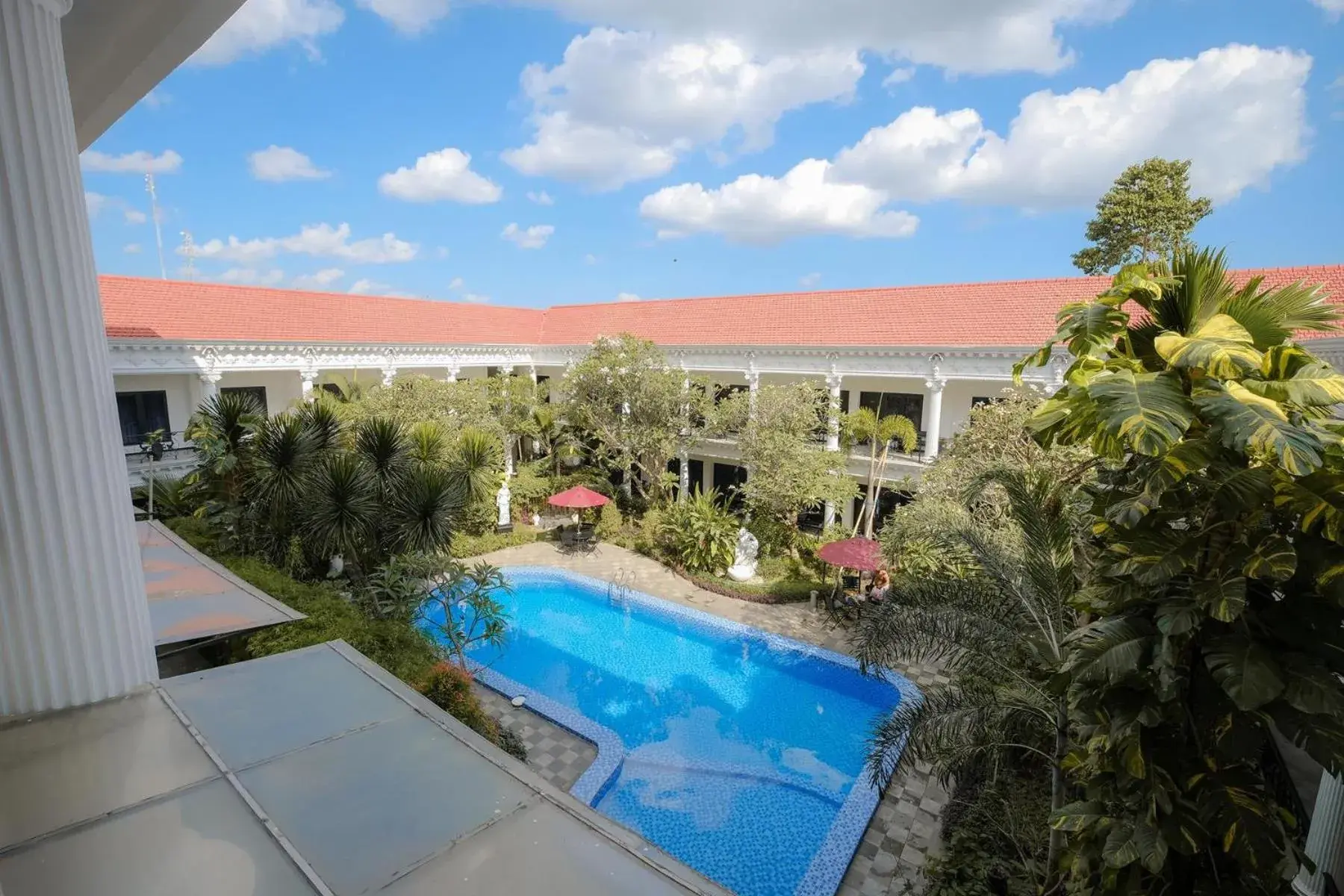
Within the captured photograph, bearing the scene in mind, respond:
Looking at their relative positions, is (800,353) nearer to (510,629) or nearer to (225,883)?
(510,629)

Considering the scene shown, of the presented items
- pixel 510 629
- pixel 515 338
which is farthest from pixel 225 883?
pixel 515 338

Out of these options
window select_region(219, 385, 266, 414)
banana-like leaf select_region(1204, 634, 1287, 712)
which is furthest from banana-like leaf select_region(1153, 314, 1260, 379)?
window select_region(219, 385, 266, 414)

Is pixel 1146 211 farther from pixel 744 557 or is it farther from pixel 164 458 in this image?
pixel 164 458

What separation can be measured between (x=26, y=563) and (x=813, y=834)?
8.02m

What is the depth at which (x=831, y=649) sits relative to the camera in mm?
12016

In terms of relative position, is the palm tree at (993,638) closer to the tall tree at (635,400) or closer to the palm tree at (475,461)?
the palm tree at (475,461)

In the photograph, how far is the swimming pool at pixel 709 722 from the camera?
7480 millimetres

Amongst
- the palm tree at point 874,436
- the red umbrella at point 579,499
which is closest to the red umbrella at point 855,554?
the palm tree at point 874,436

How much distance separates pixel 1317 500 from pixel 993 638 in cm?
296

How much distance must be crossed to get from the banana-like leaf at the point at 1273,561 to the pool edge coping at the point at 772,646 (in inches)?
190

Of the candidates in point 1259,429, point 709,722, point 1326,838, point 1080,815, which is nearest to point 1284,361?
point 1259,429

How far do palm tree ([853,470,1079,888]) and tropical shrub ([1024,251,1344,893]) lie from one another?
3.43 feet

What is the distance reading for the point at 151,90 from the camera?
4.86m

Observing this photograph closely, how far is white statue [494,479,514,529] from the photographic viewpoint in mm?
18453
